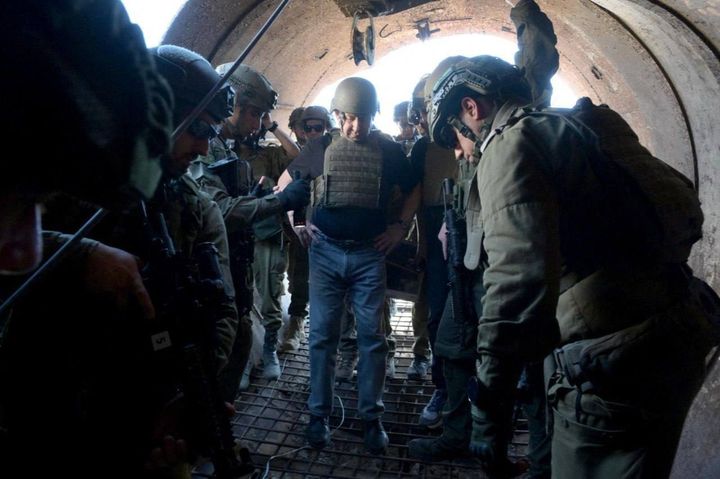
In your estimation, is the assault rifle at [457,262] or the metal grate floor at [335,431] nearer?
the assault rifle at [457,262]

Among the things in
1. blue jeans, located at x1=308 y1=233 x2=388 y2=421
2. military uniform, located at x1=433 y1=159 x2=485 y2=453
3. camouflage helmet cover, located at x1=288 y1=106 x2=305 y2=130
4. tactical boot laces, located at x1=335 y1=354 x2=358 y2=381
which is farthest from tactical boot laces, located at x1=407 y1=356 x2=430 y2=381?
camouflage helmet cover, located at x1=288 y1=106 x2=305 y2=130

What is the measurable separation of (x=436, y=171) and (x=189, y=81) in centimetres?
229

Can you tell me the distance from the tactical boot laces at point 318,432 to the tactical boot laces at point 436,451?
587 millimetres

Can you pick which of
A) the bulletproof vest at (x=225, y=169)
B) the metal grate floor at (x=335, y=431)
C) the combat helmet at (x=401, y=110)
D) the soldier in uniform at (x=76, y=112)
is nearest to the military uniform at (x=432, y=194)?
the metal grate floor at (x=335, y=431)

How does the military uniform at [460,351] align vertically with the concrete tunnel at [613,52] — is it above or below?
below

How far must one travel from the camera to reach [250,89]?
3.84 meters

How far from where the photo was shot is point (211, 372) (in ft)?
5.50

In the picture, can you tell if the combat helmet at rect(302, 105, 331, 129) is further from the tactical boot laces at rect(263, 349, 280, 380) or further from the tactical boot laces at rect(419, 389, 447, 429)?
the tactical boot laces at rect(419, 389, 447, 429)

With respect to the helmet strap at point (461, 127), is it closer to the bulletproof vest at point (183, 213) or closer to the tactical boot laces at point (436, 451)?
the bulletproof vest at point (183, 213)

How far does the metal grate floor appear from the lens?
326 centimetres

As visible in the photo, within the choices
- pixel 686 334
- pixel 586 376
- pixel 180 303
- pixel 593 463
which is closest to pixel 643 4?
pixel 686 334

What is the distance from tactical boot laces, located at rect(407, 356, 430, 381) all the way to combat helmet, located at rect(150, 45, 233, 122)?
305cm

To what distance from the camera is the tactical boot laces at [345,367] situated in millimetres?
4566

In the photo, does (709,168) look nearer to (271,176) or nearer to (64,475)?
(271,176)
